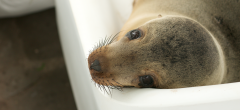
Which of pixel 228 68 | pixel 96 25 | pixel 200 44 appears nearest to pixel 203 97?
pixel 200 44

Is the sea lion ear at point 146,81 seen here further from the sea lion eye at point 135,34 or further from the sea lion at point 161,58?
the sea lion eye at point 135,34

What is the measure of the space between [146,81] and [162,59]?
168mm

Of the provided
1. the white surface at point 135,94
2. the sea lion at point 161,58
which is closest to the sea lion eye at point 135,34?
the sea lion at point 161,58

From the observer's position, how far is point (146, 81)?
109 centimetres

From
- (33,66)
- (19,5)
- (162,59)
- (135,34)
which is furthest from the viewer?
(33,66)

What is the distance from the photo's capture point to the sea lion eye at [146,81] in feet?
3.55

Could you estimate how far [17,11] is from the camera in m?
2.00

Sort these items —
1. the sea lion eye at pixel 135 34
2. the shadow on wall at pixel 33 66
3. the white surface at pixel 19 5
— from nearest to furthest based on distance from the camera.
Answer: the sea lion eye at pixel 135 34 < the white surface at pixel 19 5 < the shadow on wall at pixel 33 66

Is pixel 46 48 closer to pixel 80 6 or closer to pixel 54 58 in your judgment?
pixel 54 58

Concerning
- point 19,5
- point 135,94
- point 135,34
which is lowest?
point 135,94

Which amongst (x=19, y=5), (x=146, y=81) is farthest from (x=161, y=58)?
(x=19, y=5)

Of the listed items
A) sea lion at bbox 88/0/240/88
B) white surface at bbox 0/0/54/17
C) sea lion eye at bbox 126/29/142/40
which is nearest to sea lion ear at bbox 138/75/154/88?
sea lion at bbox 88/0/240/88

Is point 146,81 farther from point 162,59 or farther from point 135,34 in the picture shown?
point 135,34

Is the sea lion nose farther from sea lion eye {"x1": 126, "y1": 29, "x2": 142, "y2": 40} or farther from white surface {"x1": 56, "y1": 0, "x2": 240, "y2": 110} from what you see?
sea lion eye {"x1": 126, "y1": 29, "x2": 142, "y2": 40}
